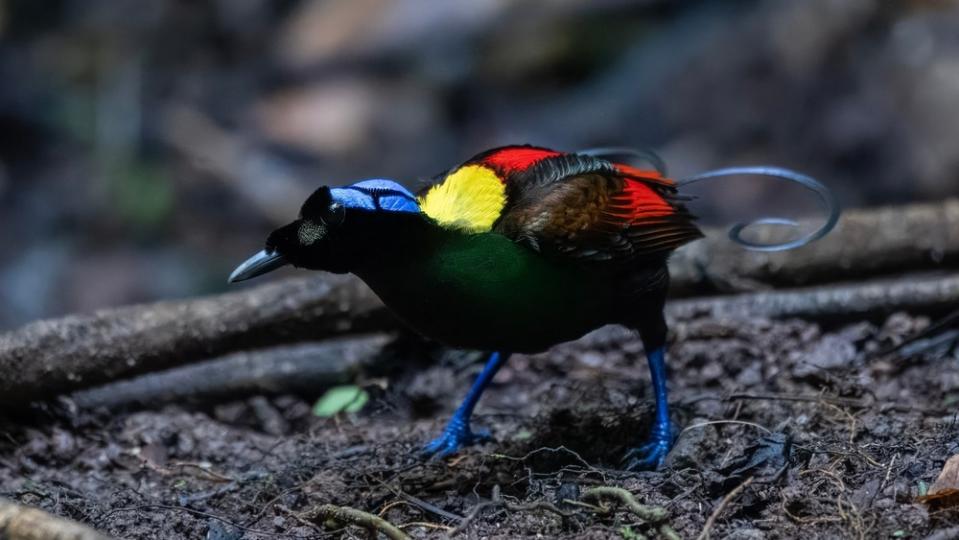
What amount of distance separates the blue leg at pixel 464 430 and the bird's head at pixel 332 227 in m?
1.06

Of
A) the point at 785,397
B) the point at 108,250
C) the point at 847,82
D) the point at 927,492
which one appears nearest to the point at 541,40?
the point at 847,82

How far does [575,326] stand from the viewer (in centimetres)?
398

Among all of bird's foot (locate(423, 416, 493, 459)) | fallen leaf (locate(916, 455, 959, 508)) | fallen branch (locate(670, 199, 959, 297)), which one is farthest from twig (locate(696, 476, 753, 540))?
fallen branch (locate(670, 199, 959, 297))

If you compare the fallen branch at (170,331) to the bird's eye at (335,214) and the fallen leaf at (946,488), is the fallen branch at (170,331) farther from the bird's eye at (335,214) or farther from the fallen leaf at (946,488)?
the fallen leaf at (946,488)

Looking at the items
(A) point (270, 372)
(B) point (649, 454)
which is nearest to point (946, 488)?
(B) point (649, 454)

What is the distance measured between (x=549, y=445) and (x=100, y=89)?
8.49 m

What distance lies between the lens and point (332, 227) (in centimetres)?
353

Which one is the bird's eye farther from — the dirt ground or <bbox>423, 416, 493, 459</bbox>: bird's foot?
<bbox>423, 416, 493, 459</bbox>: bird's foot

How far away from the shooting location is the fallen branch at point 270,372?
17.1 feet

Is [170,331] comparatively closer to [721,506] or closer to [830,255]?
[721,506]

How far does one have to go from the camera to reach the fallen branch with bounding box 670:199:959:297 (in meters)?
Answer: 5.68

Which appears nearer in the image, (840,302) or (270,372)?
(270,372)

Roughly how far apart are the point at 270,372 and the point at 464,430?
1.22m

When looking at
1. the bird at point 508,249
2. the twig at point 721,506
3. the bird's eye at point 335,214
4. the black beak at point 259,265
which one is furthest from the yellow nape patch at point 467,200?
the twig at point 721,506
